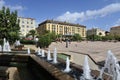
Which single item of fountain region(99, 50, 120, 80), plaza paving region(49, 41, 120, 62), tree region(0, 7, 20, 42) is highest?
tree region(0, 7, 20, 42)

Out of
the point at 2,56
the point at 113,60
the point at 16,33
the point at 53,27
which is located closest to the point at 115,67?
the point at 113,60

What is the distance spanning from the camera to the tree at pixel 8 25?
119 feet

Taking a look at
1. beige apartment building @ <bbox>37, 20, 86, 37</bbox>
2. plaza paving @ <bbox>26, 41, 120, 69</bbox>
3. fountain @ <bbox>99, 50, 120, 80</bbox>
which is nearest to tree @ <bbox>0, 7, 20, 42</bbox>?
plaza paving @ <bbox>26, 41, 120, 69</bbox>

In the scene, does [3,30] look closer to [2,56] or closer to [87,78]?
[2,56]

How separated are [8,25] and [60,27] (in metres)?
97.2

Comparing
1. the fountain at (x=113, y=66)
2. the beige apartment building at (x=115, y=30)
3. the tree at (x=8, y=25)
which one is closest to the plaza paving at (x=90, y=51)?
the tree at (x=8, y=25)

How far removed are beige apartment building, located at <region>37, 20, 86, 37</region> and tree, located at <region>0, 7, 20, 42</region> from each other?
A: 8447 cm

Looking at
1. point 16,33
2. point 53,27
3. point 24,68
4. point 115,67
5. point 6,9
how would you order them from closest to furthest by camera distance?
point 115,67, point 24,68, point 16,33, point 6,9, point 53,27

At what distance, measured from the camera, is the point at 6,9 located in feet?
128

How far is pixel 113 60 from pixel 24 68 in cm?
718

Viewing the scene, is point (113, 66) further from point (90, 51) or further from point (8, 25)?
point (8, 25)

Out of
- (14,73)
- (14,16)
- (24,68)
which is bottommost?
(24,68)

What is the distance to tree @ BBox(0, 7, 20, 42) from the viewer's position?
36344 millimetres

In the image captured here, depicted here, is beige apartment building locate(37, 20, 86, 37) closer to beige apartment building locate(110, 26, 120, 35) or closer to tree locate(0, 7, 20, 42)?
beige apartment building locate(110, 26, 120, 35)
